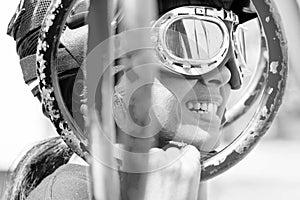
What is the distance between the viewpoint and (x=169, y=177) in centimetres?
49

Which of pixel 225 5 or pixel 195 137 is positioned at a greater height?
pixel 225 5

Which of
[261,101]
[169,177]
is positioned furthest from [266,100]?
[169,177]

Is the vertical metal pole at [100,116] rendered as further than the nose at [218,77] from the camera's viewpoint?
No

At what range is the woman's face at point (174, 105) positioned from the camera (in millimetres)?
483

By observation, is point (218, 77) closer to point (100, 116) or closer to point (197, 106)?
point (197, 106)

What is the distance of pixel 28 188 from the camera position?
617 mm

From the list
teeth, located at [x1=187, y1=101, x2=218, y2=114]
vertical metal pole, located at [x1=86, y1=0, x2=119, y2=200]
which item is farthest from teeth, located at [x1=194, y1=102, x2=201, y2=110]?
vertical metal pole, located at [x1=86, y1=0, x2=119, y2=200]

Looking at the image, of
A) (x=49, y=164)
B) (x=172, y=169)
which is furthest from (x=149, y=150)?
(x=49, y=164)

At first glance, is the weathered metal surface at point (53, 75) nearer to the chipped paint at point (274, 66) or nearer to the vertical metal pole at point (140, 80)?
the vertical metal pole at point (140, 80)

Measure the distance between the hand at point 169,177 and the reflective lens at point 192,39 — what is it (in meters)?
0.09

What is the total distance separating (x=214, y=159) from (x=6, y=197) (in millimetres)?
233

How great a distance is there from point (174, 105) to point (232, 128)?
0.31ft

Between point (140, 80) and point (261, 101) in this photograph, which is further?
point (261, 101)

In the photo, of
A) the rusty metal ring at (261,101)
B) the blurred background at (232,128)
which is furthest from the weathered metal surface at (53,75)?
the blurred background at (232,128)
